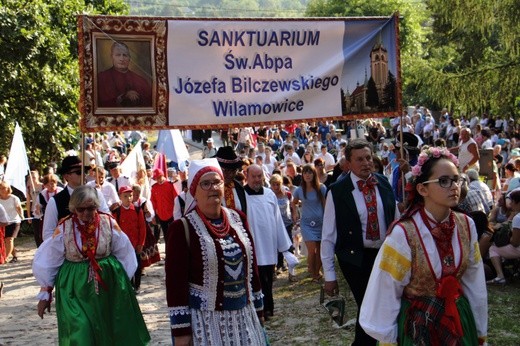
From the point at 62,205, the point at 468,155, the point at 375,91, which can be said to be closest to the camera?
the point at 62,205

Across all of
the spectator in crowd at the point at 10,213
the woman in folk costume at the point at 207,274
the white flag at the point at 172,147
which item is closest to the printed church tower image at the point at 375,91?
the woman in folk costume at the point at 207,274

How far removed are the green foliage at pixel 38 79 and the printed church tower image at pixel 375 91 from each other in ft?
40.7

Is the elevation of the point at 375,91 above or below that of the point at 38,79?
below

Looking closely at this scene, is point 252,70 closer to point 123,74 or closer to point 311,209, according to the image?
point 123,74

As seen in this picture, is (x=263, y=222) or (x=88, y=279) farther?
(x=263, y=222)

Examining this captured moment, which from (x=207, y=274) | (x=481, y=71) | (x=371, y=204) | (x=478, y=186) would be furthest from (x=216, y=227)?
(x=481, y=71)

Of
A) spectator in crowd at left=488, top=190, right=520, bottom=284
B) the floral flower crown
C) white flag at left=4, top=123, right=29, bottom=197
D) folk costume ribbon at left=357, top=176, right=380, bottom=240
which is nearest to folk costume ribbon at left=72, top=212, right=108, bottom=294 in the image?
folk costume ribbon at left=357, top=176, right=380, bottom=240

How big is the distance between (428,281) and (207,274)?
1.31m

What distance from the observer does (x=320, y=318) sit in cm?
1051

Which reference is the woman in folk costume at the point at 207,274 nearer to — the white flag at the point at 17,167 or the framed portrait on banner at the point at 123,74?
the framed portrait on banner at the point at 123,74

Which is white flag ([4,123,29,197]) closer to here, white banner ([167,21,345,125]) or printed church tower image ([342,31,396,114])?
white banner ([167,21,345,125])

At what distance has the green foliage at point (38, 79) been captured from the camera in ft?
66.9

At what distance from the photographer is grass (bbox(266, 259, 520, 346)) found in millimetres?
9352

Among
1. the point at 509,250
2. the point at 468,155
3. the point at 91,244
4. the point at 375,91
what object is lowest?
the point at 509,250
